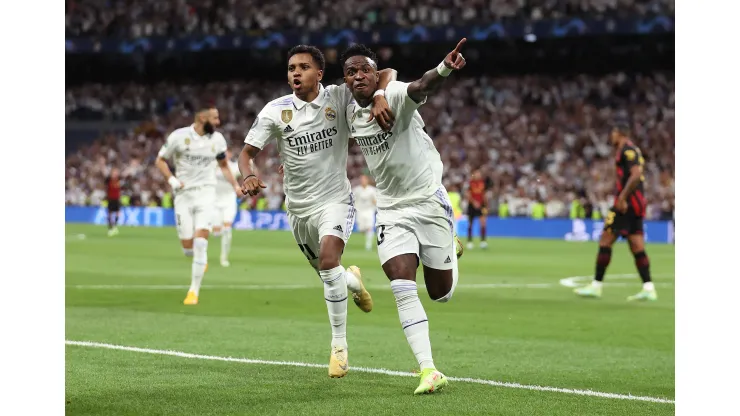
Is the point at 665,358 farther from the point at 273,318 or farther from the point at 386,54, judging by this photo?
the point at 386,54

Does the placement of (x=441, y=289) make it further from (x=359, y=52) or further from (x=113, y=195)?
(x=113, y=195)

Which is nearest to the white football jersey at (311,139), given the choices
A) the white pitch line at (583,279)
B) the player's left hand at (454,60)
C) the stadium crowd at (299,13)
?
the player's left hand at (454,60)

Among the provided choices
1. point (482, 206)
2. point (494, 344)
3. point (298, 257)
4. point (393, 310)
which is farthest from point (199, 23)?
point (494, 344)

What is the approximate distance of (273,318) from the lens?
12.1 meters

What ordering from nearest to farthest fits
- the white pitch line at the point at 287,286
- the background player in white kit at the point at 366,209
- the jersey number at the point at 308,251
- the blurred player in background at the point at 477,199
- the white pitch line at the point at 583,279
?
1. the jersey number at the point at 308,251
2. the white pitch line at the point at 287,286
3. the white pitch line at the point at 583,279
4. the background player in white kit at the point at 366,209
5. the blurred player in background at the point at 477,199

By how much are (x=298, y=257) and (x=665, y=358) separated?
1470 centimetres

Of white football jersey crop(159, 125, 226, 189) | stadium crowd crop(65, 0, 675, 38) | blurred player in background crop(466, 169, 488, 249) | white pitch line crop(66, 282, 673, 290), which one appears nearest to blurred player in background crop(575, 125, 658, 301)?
white pitch line crop(66, 282, 673, 290)

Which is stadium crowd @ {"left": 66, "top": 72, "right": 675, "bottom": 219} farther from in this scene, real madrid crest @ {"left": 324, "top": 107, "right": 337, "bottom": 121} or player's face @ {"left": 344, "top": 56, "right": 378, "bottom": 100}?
player's face @ {"left": 344, "top": 56, "right": 378, "bottom": 100}

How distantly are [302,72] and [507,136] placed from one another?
113 ft

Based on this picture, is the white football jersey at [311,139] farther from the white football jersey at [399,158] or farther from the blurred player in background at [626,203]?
the blurred player in background at [626,203]

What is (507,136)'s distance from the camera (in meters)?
41.9

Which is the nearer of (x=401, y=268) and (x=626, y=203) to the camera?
(x=401, y=268)

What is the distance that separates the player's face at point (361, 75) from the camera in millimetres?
7223

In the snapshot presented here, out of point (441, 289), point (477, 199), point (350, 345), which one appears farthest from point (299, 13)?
point (441, 289)
